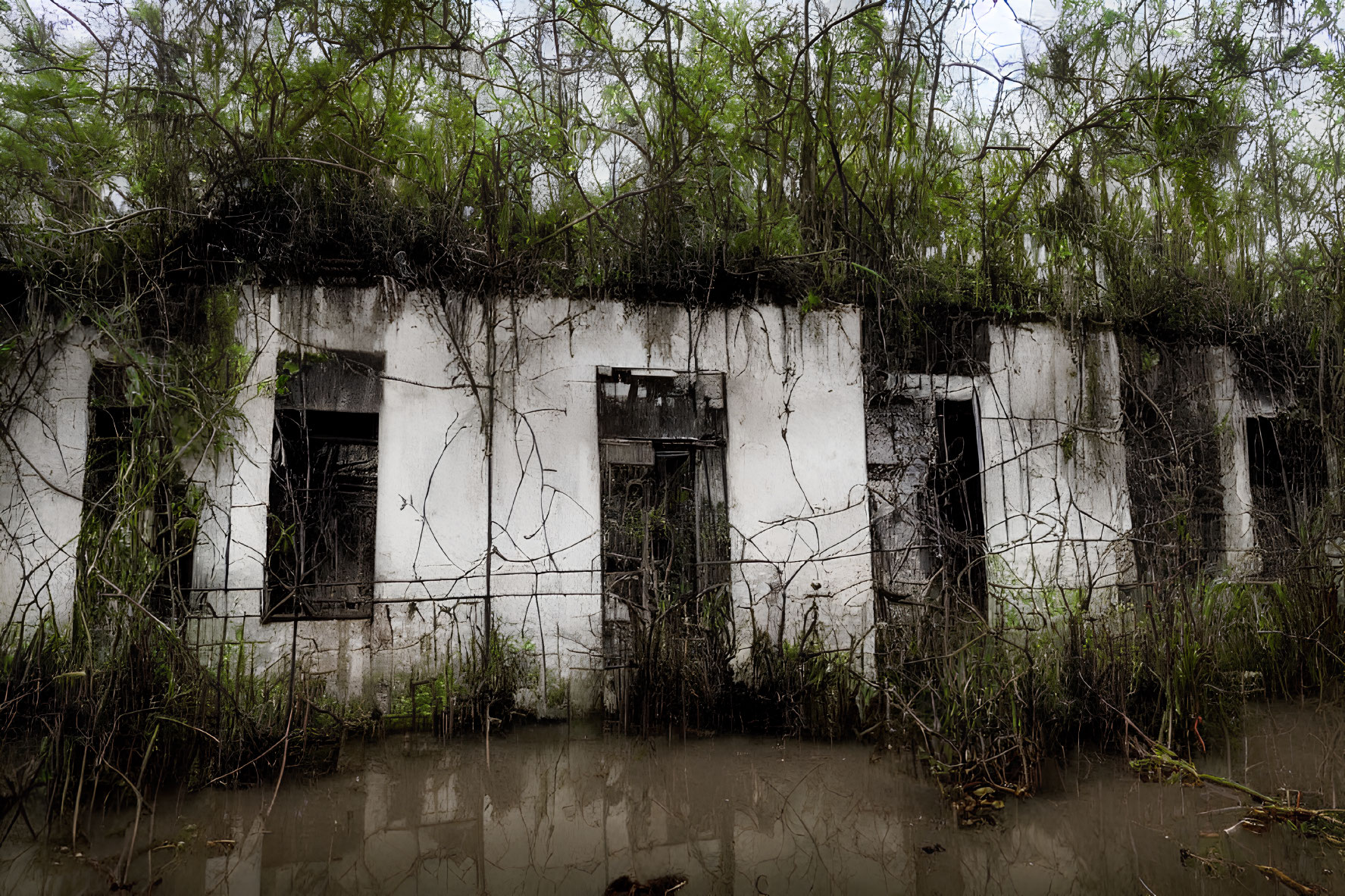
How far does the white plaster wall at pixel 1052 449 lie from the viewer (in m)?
6.85

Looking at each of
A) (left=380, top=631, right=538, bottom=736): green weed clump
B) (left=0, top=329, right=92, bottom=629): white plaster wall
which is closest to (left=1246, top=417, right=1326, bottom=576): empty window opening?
(left=380, top=631, right=538, bottom=736): green weed clump

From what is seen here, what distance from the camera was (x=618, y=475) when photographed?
651 cm

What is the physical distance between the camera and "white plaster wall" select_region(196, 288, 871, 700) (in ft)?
19.3

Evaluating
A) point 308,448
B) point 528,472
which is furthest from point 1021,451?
point 308,448

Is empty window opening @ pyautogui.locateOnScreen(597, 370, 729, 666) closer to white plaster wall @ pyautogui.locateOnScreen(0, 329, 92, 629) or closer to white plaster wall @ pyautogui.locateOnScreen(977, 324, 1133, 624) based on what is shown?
white plaster wall @ pyautogui.locateOnScreen(977, 324, 1133, 624)

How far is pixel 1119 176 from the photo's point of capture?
7.22 m

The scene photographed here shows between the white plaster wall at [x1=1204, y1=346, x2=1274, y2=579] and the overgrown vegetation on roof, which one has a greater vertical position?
the overgrown vegetation on roof

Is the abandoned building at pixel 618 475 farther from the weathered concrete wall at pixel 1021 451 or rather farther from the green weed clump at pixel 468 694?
the green weed clump at pixel 468 694

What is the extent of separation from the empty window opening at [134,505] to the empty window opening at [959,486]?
17.3 ft

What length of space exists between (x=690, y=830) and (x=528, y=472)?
9.17 ft

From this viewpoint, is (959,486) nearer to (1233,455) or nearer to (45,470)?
(1233,455)

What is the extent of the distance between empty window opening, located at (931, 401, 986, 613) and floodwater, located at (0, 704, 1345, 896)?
6.64 ft

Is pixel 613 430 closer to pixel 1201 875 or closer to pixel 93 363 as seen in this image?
pixel 93 363

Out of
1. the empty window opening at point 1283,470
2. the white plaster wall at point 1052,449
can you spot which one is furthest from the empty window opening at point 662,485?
the empty window opening at point 1283,470
